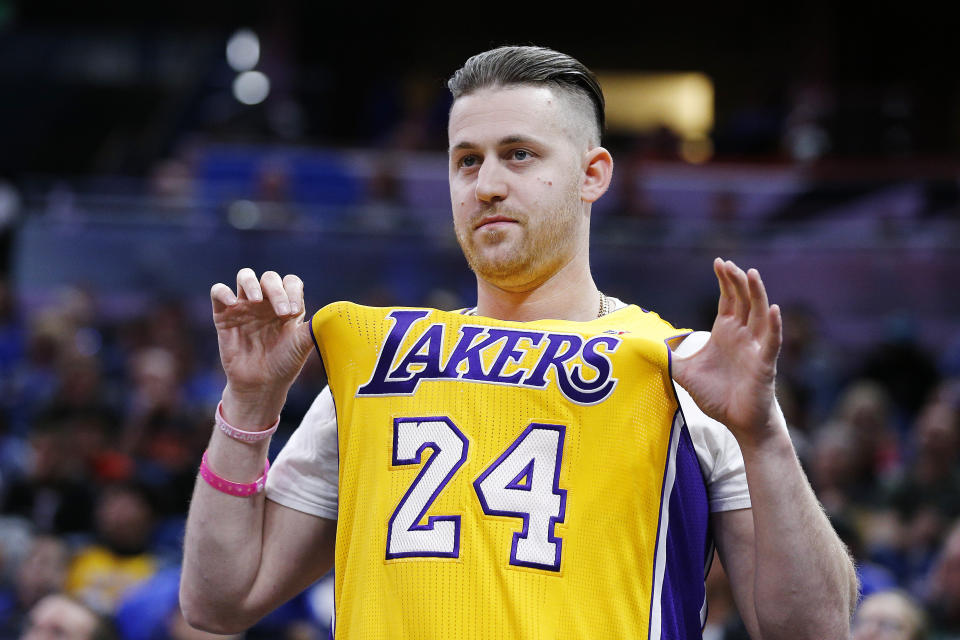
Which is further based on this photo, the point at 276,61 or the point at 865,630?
the point at 276,61

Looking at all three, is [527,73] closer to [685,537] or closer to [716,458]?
[716,458]

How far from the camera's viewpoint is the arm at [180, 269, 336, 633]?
2150mm

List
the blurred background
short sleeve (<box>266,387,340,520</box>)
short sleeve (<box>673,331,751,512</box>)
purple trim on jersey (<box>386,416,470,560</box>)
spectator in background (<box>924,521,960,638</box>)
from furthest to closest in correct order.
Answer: the blurred background
spectator in background (<box>924,521,960,638</box>)
short sleeve (<box>266,387,340,520</box>)
short sleeve (<box>673,331,751,512</box>)
purple trim on jersey (<box>386,416,470,560</box>)

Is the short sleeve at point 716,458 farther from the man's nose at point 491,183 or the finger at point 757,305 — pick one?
the man's nose at point 491,183

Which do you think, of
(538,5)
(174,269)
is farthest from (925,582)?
(538,5)

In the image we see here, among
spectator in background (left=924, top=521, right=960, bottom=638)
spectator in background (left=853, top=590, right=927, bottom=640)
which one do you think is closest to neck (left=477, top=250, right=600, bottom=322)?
spectator in background (left=853, top=590, right=927, bottom=640)

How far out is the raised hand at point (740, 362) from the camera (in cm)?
183

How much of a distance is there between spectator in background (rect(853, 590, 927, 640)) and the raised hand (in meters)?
2.60

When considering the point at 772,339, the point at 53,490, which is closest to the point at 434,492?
the point at 772,339

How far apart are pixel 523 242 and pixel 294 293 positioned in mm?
420

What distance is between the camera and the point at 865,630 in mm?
4270

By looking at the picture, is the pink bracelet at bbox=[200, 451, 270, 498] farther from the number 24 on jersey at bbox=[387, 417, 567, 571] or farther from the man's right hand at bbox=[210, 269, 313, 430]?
the number 24 on jersey at bbox=[387, 417, 567, 571]

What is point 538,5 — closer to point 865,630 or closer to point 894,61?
point 894,61

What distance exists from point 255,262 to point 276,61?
22.4 ft
